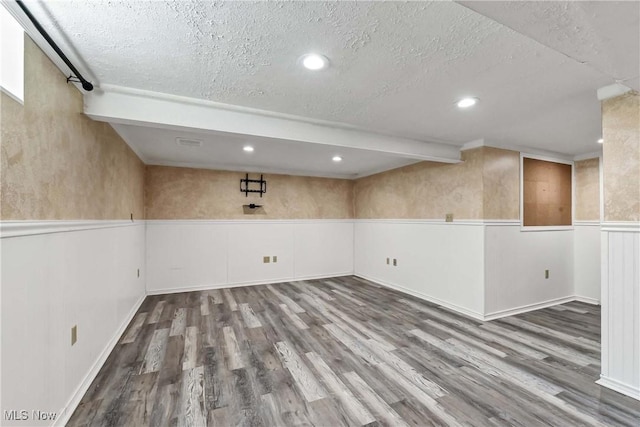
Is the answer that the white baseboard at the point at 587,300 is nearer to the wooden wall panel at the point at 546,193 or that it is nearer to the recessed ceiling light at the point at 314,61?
the wooden wall panel at the point at 546,193

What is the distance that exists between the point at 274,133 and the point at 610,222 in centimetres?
280

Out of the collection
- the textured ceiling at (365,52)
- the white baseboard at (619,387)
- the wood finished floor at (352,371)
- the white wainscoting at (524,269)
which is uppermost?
the textured ceiling at (365,52)

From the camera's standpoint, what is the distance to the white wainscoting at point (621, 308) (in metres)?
1.88

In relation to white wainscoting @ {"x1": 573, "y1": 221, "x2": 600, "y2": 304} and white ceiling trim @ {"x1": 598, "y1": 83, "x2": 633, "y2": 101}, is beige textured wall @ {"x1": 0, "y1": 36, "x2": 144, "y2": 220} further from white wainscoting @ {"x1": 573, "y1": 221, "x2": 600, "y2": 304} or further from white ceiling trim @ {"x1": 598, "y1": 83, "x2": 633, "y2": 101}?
white wainscoting @ {"x1": 573, "y1": 221, "x2": 600, "y2": 304}

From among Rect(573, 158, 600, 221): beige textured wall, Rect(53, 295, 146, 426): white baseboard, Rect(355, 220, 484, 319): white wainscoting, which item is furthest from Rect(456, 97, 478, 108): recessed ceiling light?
Rect(53, 295, 146, 426): white baseboard

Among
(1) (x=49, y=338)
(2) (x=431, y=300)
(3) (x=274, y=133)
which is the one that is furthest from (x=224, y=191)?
(2) (x=431, y=300)

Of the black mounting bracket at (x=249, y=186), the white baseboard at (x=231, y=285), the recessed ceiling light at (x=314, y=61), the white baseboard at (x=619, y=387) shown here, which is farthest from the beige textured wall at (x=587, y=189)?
the black mounting bracket at (x=249, y=186)

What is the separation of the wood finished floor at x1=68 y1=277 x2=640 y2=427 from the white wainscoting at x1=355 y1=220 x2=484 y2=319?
37cm

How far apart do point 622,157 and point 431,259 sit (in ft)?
8.06

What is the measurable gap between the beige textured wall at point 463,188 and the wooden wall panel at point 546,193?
265 mm

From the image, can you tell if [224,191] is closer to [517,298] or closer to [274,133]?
[274,133]

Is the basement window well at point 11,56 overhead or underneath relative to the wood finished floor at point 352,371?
overhead

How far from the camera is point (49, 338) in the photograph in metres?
1.47

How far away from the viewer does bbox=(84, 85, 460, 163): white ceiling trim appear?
1.96m
